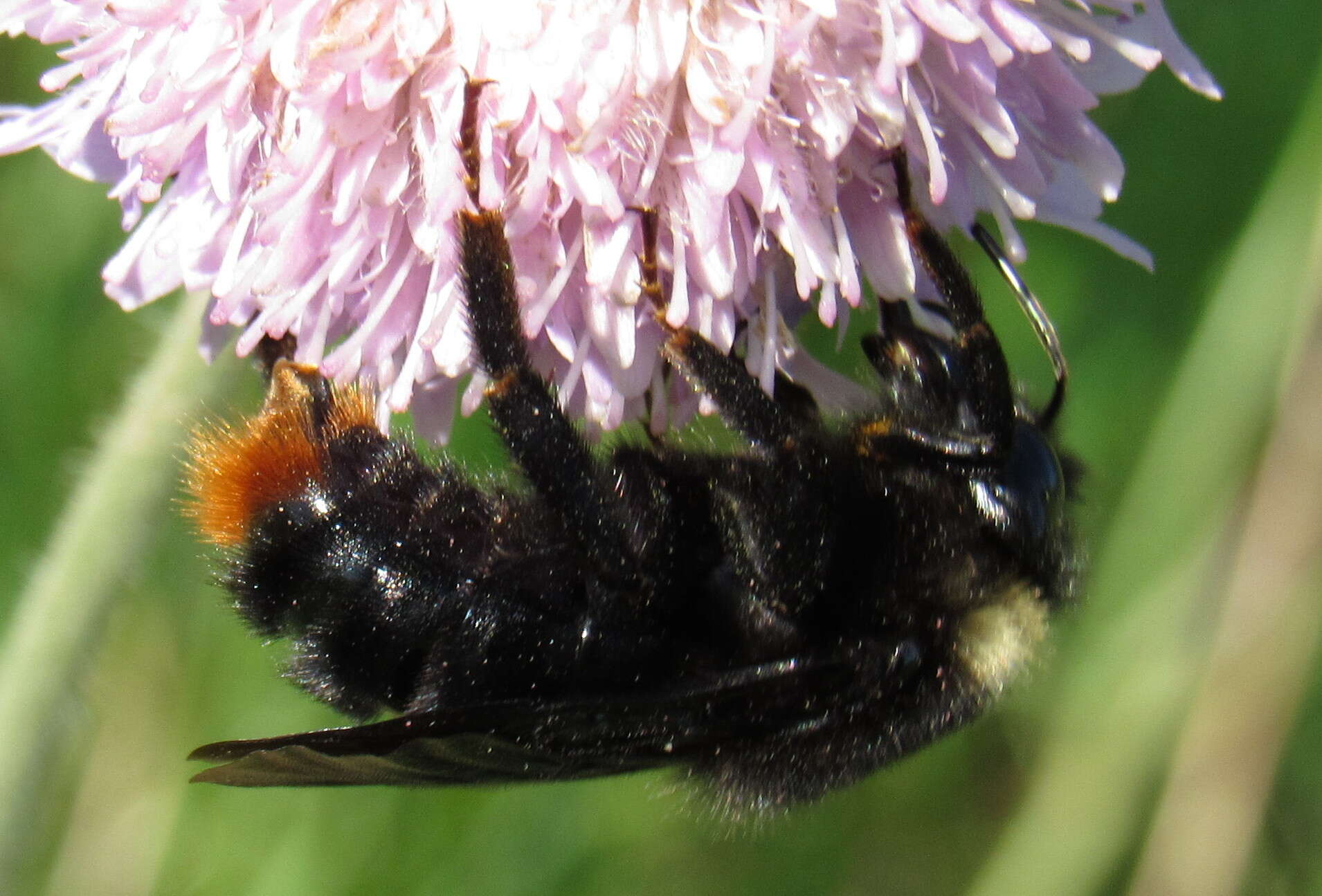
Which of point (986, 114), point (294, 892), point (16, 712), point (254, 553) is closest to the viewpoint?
point (254, 553)

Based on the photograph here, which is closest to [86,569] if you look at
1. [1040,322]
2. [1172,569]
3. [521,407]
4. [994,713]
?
[521,407]

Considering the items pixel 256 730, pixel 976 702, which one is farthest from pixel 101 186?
pixel 976 702

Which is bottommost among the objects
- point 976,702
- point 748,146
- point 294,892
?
point 294,892

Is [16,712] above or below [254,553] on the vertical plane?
below

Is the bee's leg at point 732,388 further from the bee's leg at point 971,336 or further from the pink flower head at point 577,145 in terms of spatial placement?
the bee's leg at point 971,336

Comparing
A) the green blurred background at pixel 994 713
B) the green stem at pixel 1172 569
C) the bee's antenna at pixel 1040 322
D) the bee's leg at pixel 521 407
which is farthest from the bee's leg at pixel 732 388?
the green stem at pixel 1172 569

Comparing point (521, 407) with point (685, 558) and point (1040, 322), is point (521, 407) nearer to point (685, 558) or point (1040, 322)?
point (685, 558)

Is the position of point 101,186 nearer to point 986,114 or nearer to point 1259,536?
point 986,114
